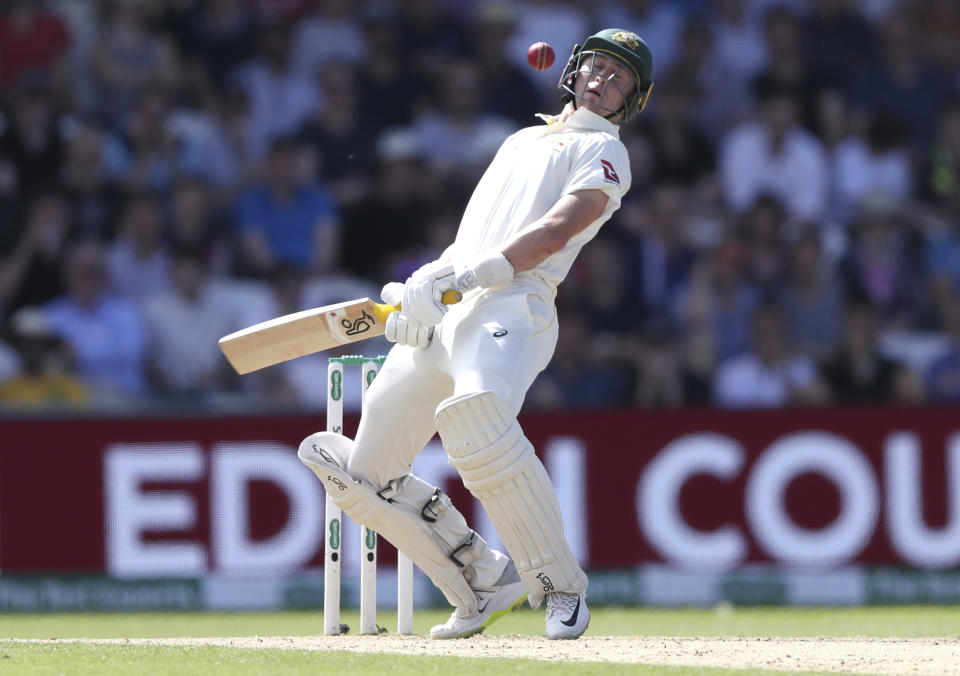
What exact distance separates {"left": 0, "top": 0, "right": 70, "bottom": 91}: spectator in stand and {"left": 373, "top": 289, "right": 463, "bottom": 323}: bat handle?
6.21m

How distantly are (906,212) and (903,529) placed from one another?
282cm

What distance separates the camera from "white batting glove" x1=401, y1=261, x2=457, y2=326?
479cm

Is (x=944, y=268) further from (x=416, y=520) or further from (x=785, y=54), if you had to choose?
(x=416, y=520)

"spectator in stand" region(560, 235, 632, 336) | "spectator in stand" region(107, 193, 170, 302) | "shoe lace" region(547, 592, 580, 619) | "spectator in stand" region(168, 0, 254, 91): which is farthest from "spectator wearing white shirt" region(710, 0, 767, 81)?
"shoe lace" region(547, 592, 580, 619)

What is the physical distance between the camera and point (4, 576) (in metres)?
7.95

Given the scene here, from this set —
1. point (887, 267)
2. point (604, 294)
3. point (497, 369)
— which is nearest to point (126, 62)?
point (604, 294)

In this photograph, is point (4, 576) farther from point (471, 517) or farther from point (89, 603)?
point (471, 517)

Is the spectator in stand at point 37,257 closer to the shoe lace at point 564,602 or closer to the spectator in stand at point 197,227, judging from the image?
the spectator in stand at point 197,227

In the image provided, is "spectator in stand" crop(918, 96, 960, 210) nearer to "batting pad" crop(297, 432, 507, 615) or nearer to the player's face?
the player's face

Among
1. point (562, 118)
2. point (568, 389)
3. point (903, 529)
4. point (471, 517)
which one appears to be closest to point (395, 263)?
point (568, 389)

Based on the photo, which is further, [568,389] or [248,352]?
[568,389]

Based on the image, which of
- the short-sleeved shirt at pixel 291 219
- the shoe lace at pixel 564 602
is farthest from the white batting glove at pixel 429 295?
the short-sleeved shirt at pixel 291 219

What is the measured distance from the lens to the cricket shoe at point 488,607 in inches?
205

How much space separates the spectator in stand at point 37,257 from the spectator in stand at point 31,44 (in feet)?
4.25
